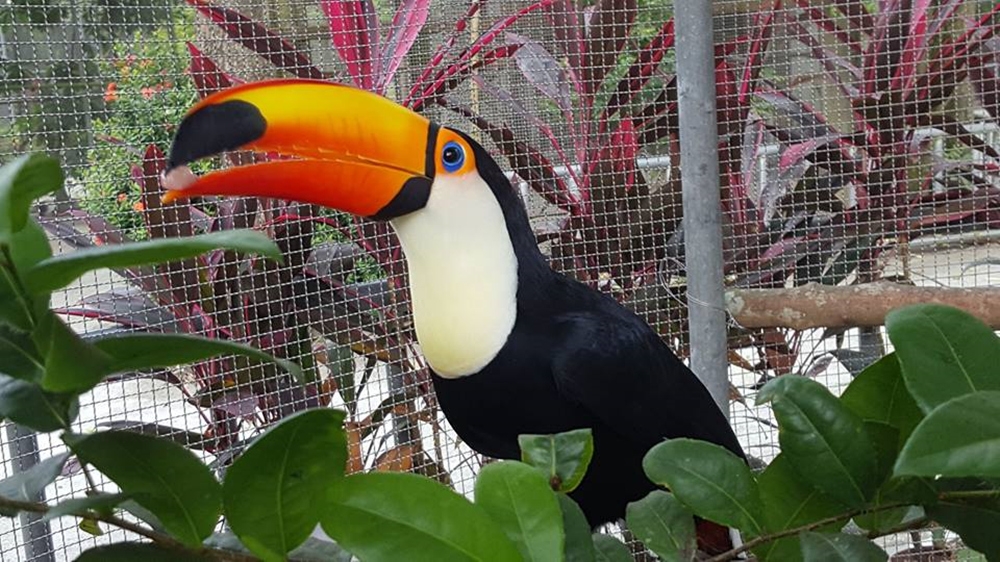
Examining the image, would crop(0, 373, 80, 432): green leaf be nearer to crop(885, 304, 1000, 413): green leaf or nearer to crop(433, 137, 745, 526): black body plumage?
crop(885, 304, 1000, 413): green leaf

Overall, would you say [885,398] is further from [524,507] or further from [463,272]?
[463,272]

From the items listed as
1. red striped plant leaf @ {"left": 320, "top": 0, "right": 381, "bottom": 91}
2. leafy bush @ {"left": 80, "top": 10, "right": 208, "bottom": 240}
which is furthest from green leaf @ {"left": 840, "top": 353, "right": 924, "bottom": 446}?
red striped plant leaf @ {"left": 320, "top": 0, "right": 381, "bottom": 91}

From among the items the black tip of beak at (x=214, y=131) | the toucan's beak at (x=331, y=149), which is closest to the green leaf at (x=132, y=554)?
the black tip of beak at (x=214, y=131)

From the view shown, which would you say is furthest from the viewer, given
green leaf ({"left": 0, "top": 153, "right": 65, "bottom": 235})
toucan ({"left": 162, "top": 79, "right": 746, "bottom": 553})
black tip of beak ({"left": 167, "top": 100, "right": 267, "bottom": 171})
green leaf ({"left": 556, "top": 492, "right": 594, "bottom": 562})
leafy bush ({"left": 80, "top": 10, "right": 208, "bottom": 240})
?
leafy bush ({"left": 80, "top": 10, "right": 208, "bottom": 240})

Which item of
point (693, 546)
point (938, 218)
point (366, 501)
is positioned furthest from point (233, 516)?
point (938, 218)

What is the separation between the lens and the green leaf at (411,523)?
267 millimetres

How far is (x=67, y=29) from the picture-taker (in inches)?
47.4

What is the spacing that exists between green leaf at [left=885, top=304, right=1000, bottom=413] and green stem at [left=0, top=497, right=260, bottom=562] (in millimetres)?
199

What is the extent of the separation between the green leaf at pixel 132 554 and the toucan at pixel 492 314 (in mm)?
732

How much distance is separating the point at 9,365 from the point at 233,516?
72mm

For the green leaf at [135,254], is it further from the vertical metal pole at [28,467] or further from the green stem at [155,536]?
the vertical metal pole at [28,467]

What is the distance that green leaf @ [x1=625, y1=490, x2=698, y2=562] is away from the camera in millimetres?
328

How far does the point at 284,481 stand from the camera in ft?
0.92

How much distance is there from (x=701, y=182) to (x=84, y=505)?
3.38 feet
